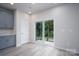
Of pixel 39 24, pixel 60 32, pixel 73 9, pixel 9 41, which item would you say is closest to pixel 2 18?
pixel 9 41

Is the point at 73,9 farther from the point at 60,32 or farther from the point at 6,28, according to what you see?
the point at 6,28

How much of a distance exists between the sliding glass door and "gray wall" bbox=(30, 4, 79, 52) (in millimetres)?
186

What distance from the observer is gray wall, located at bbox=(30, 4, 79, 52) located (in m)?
3.57

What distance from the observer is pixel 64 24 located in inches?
153

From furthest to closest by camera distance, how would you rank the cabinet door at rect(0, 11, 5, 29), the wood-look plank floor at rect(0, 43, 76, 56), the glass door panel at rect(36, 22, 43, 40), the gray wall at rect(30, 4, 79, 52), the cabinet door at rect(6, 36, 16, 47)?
the glass door panel at rect(36, 22, 43, 40), the cabinet door at rect(6, 36, 16, 47), the cabinet door at rect(0, 11, 5, 29), the gray wall at rect(30, 4, 79, 52), the wood-look plank floor at rect(0, 43, 76, 56)

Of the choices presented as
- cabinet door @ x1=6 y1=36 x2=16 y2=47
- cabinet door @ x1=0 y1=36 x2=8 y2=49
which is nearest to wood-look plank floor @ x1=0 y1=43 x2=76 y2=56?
cabinet door @ x1=0 y1=36 x2=8 y2=49

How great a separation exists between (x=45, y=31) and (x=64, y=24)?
2.94 feet

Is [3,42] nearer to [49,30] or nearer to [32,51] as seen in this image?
[32,51]

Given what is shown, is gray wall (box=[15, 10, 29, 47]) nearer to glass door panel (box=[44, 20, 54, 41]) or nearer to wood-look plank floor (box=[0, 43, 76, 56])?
wood-look plank floor (box=[0, 43, 76, 56])

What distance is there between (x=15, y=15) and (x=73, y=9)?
2464 millimetres

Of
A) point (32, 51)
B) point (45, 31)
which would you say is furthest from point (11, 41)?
point (45, 31)

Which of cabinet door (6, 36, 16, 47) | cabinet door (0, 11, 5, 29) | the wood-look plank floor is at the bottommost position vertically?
the wood-look plank floor

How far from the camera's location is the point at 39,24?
441cm

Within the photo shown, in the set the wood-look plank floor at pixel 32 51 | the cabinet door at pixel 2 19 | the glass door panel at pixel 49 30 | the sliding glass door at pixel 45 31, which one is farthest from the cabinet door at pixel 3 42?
the glass door panel at pixel 49 30
